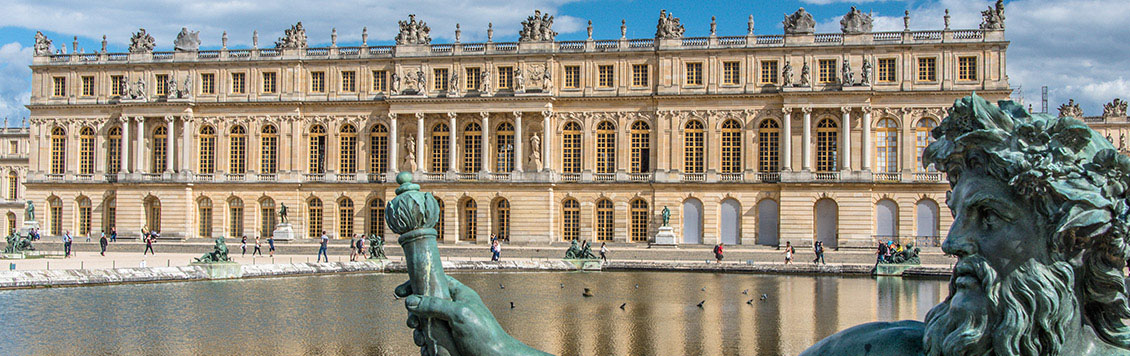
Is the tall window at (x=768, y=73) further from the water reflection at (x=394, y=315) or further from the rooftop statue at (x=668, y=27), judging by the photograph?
the water reflection at (x=394, y=315)

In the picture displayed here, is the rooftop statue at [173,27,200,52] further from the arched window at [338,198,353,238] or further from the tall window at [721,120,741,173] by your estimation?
the tall window at [721,120,741,173]

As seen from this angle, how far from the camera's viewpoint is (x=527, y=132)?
165 ft

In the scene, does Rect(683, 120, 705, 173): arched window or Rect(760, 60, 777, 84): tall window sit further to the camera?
Rect(683, 120, 705, 173): arched window

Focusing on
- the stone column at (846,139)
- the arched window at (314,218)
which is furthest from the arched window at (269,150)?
the stone column at (846,139)

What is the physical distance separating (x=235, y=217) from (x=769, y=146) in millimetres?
31133

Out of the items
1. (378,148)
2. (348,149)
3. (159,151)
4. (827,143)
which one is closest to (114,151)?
(159,151)

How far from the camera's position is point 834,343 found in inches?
103

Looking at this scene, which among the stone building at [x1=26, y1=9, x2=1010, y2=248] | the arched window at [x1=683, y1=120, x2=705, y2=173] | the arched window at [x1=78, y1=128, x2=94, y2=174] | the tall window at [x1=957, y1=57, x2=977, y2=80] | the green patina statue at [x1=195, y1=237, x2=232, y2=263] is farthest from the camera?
the arched window at [x1=78, y1=128, x2=94, y2=174]

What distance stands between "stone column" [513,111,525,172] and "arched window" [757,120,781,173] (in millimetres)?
12862

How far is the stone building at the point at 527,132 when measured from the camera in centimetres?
4659

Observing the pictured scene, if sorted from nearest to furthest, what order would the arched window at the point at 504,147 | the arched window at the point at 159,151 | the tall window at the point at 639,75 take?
the tall window at the point at 639,75, the arched window at the point at 504,147, the arched window at the point at 159,151

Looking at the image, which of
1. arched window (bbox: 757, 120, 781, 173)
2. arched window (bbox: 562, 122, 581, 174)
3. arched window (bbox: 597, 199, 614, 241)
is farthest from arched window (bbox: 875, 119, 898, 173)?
arched window (bbox: 562, 122, 581, 174)

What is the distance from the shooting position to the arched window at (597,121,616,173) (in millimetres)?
49969

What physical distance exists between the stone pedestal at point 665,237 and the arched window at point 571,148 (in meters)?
5.97
